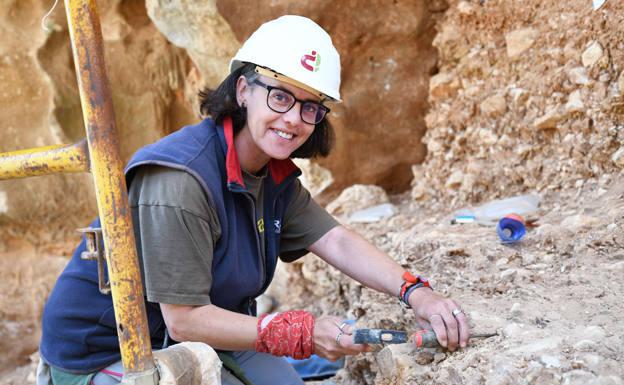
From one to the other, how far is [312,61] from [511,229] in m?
1.03

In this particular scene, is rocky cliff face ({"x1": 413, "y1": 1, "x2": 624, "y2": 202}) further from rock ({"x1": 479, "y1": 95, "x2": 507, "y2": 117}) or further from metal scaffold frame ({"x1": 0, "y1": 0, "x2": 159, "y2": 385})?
metal scaffold frame ({"x1": 0, "y1": 0, "x2": 159, "y2": 385})

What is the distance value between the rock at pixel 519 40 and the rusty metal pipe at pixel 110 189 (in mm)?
2158

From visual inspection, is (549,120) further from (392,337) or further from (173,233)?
(173,233)

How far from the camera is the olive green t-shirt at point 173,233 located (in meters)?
1.54

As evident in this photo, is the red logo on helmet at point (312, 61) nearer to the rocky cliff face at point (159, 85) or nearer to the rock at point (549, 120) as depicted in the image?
the rock at point (549, 120)

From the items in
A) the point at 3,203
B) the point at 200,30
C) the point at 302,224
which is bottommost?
the point at 3,203

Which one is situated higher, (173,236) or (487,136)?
(487,136)

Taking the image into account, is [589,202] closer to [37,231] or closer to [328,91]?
[328,91]

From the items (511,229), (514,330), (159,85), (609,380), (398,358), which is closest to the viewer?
(609,380)

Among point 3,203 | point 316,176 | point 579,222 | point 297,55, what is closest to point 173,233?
point 297,55

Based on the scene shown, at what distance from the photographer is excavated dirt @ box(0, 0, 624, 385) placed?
1636 mm

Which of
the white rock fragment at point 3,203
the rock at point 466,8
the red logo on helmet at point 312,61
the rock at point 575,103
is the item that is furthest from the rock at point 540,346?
the white rock fragment at point 3,203

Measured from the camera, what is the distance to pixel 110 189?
4.10 ft

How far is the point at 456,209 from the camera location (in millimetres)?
2994
